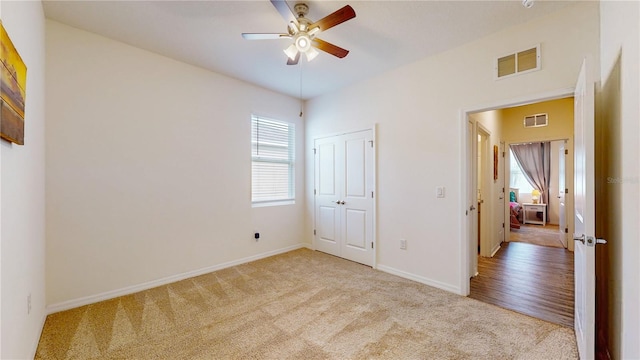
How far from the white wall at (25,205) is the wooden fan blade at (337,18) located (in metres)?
1.79

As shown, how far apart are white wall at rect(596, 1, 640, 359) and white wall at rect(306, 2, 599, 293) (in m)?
0.27

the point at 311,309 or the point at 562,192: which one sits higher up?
the point at 562,192

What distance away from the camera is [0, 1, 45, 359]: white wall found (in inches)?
53.3

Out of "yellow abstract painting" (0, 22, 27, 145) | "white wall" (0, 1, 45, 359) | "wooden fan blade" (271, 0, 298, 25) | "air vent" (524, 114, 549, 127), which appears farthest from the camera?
"air vent" (524, 114, 549, 127)

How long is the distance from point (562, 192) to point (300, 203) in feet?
16.4

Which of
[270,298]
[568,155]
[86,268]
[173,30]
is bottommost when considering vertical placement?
[270,298]

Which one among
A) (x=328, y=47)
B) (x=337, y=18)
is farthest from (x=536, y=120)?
(x=337, y=18)

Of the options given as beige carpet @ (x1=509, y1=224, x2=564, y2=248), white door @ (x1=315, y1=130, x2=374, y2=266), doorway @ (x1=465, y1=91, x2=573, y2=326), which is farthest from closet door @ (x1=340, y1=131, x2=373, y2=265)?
beige carpet @ (x1=509, y1=224, x2=564, y2=248)

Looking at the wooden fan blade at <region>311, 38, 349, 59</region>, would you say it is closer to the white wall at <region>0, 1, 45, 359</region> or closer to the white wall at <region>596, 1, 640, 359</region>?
the white wall at <region>596, 1, 640, 359</region>

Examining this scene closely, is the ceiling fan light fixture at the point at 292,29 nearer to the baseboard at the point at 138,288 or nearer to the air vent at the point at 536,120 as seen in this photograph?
the baseboard at the point at 138,288

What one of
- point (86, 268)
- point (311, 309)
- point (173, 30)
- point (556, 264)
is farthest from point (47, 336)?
point (556, 264)

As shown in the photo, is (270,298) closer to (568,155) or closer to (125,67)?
(125,67)

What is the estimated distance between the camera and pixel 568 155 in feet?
15.1

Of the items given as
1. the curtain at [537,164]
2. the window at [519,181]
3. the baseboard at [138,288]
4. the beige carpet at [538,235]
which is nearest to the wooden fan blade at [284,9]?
the baseboard at [138,288]
